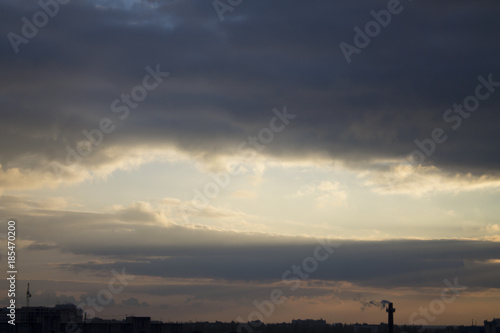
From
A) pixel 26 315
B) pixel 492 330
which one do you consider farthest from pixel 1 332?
pixel 492 330

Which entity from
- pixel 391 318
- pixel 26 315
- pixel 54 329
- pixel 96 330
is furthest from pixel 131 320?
pixel 26 315

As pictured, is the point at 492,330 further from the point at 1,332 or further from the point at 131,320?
the point at 1,332

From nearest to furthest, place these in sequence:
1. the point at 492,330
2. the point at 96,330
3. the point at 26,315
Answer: the point at 96,330, the point at 492,330, the point at 26,315

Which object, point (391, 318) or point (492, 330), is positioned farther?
point (492, 330)

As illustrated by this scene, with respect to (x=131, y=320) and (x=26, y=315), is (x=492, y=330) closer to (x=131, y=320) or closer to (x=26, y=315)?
(x=131, y=320)

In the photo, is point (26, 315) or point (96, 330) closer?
point (96, 330)

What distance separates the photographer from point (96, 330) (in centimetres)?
13638

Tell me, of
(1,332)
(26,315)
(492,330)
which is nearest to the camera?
(1,332)

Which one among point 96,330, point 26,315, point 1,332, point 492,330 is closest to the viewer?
point 1,332

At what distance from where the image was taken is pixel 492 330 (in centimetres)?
16488

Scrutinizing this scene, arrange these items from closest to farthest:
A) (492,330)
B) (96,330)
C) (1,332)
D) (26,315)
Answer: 1. (1,332)
2. (96,330)
3. (492,330)
4. (26,315)

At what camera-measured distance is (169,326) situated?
5438 inches

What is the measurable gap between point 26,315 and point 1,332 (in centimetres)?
7095

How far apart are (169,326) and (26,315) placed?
77.4m
